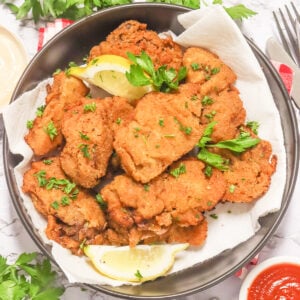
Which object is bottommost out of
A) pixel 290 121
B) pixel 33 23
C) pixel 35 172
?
pixel 290 121

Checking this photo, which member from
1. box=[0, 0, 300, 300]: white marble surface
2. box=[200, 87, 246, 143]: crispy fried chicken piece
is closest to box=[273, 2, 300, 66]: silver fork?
box=[0, 0, 300, 300]: white marble surface

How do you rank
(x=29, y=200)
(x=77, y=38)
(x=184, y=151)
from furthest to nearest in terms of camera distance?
(x=77, y=38) → (x=29, y=200) → (x=184, y=151)

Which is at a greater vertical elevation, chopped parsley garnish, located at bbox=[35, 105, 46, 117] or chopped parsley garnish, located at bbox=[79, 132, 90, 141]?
chopped parsley garnish, located at bbox=[35, 105, 46, 117]

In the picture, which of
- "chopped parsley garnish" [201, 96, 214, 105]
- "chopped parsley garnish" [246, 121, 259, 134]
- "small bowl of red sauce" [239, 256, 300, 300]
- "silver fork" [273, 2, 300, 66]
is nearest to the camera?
"chopped parsley garnish" [201, 96, 214, 105]

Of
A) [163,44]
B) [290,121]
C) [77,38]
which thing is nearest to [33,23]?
[77,38]

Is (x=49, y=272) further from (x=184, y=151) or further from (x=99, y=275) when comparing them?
(x=184, y=151)

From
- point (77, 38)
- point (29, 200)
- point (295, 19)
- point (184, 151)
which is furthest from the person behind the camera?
point (295, 19)

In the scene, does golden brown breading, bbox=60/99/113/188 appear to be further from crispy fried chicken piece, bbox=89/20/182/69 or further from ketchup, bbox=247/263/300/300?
ketchup, bbox=247/263/300/300

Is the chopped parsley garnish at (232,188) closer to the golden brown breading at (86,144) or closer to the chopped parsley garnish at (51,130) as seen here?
the golden brown breading at (86,144)
